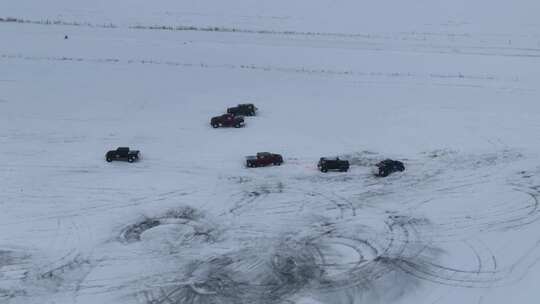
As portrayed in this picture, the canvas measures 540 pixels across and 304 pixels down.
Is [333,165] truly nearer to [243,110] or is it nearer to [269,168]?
[269,168]

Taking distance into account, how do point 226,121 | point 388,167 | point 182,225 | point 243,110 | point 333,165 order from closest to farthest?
point 182,225 → point 388,167 → point 333,165 → point 226,121 → point 243,110

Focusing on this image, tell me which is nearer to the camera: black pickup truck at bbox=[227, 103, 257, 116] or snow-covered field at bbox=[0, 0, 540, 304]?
snow-covered field at bbox=[0, 0, 540, 304]

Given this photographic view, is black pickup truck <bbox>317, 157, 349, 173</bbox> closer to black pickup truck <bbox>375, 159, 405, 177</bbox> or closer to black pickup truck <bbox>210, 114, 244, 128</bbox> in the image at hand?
black pickup truck <bbox>375, 159, 405, 177</bbox>

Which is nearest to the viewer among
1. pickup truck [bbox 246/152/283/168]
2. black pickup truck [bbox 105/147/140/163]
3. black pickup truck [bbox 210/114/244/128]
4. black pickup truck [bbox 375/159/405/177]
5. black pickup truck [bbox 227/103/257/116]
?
black pickup truck [bbox 375/159/405/177]

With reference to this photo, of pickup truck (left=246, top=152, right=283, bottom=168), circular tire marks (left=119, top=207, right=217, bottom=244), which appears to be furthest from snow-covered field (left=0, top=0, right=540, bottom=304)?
pickup truck (left=246, top=152, right=283, bottom=168)

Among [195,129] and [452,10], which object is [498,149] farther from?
[452,10]

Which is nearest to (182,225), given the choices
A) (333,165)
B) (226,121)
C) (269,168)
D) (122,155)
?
(269,168)

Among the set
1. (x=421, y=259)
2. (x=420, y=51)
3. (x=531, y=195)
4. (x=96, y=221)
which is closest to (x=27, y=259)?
(x=96, y=221)
